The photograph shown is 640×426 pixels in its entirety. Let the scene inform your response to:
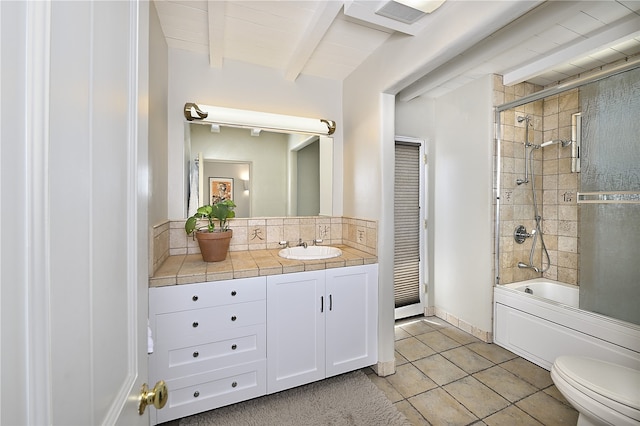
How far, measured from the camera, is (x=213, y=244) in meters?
1.87

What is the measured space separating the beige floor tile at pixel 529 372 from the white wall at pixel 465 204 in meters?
0.37

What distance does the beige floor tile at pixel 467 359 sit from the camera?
219 cm

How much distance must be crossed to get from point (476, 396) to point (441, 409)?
12.0 inches

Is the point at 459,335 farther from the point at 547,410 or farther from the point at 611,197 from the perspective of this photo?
the point at 611,197

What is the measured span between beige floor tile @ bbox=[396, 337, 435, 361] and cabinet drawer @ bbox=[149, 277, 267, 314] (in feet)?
4.77

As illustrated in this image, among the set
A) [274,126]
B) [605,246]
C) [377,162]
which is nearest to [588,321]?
[605,246]

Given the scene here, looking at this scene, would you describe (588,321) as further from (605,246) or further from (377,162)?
(377,162)

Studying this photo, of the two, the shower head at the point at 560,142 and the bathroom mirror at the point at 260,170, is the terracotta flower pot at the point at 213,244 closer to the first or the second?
the bathroom mirror at the point at 260,170

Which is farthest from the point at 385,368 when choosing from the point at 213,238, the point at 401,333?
the point at 213,238

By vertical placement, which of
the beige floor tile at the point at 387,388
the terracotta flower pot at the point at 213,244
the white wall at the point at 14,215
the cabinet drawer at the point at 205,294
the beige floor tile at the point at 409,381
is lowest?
the beige floor tile at the point at 387,388

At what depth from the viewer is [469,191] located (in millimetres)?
2742

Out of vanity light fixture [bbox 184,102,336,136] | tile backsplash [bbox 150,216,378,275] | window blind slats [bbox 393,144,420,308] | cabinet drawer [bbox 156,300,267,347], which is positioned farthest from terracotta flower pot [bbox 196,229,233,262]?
window blind slats [bbox 393,144,420,308]

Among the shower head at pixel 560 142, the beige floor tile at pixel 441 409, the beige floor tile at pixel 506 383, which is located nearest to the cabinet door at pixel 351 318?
the beige floor tile at pixel 441 409

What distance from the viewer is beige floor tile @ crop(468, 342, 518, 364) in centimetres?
232
